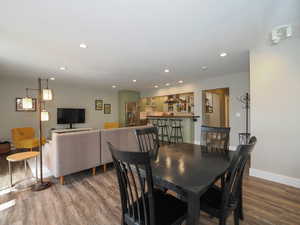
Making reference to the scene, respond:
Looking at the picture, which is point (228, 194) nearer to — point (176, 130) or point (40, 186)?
point (40, 186)

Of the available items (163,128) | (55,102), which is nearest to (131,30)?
(163,128)

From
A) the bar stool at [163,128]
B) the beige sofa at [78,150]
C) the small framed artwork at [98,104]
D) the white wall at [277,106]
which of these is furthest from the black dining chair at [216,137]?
the small framed artwork at [98,104]

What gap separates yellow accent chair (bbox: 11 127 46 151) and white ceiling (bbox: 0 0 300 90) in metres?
2.13

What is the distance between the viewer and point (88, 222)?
1.70m

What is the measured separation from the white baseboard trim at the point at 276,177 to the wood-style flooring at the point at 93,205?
0.13 metres

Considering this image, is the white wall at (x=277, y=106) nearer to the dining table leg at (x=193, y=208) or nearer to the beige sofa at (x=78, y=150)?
the dining table leg at (x=193, y=208)

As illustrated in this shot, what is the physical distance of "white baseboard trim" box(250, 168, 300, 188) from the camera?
2.43 meters

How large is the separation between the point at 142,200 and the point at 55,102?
6.59 metres

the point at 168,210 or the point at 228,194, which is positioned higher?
the point at 228,194

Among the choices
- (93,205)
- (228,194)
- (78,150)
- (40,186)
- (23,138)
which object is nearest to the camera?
(228,194)

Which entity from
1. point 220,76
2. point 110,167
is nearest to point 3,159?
point 110,167

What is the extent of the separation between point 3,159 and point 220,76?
730 cm

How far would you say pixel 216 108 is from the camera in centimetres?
693

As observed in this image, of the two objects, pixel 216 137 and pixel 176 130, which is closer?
pixel 216 137
